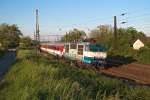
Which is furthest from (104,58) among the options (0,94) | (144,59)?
(0,94)

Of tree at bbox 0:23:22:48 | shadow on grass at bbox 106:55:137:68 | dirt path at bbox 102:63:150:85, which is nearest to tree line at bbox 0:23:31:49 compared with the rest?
tree at bbox 0:23:22:48

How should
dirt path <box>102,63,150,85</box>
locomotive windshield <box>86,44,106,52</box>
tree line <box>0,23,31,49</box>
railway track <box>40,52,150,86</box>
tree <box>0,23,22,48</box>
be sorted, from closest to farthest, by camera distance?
railway track <box>40,52,150,86</box> < dirt path <box>102,63,150,85</box> < locomotive windshield <box>86,44,106,52</box> < tree line <box>0,23,31,49</box> < tree <box>0,23,22,48</box>

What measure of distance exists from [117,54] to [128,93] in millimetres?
42344

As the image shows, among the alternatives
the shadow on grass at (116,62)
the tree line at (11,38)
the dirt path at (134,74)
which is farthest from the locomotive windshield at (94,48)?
the tree line at (11,38)

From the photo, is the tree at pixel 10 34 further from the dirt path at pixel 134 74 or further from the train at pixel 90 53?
the dirt path at pixel 134 74

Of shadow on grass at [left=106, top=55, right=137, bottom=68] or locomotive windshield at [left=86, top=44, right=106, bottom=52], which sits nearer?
locomotive windshield at [left=86, top=44, right=106, bottom=52]

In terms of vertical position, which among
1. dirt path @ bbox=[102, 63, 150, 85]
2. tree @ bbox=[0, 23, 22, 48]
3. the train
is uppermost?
tree @ bbox=[0, 23, 22, 48]

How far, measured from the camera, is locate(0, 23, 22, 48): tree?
141 m

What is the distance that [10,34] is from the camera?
508 ft

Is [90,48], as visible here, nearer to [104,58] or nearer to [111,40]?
[104,58]

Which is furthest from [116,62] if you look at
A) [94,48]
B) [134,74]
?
[134,74]

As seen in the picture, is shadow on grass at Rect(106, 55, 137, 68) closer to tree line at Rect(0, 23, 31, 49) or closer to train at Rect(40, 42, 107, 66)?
train at Rect(40, 42, 107, 66)

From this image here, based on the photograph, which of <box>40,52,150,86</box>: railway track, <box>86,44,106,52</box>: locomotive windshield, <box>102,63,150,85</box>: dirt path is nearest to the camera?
<box>40,52,150,86</box>: railway track

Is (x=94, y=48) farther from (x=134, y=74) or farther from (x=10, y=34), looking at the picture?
(x=10, y=34)
